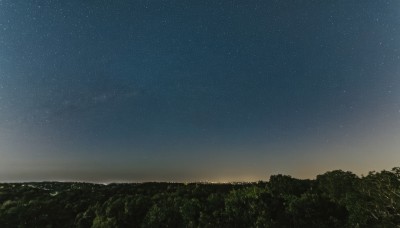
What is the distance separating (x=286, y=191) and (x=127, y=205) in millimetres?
35368

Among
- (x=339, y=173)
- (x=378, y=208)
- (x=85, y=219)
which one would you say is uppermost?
(x=339, y=173)

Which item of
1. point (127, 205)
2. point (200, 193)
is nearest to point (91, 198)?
Answer: point (127, 205)

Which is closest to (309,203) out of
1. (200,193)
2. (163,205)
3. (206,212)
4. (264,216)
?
(264,216)

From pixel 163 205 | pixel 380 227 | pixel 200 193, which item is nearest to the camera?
pixel 380 227

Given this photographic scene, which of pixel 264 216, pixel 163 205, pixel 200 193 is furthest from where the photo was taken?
pixel 200 193

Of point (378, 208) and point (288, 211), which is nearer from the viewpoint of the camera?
point (378, 208)

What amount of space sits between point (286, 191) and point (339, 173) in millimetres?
13040

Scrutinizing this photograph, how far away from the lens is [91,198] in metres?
89.1

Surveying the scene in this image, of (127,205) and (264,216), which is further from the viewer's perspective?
(127,205)

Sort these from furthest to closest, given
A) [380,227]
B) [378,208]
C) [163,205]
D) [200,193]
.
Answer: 1. [200,193]
2. [163,205]
3. [378,208]
4. [380,227]

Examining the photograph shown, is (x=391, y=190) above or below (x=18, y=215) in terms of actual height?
above

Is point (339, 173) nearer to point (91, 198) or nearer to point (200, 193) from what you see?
point (200, 193)

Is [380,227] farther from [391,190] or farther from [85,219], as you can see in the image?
[85,219]

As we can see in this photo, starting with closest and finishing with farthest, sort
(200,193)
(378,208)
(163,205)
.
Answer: (378,208), (163,205), (200,193)
